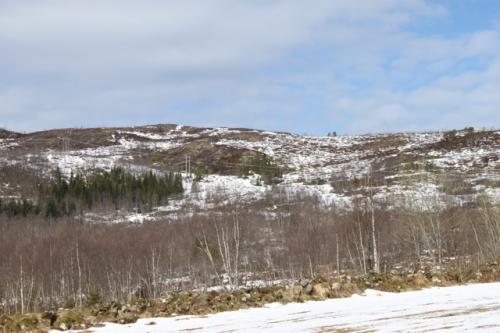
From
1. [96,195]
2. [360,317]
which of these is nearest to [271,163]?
[96,195]

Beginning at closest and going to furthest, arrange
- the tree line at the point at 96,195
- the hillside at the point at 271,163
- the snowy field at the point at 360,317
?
the snowy field at the point at 360,317 < the hillside at the point at 271,163 < the tree line at the point at 96,195

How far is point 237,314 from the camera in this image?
623 inches

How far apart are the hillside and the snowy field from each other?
161 feet

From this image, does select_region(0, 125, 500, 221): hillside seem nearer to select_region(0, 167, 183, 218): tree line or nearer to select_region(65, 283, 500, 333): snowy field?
select_region(0, 167, 183, 218): tree line

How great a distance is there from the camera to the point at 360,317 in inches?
562

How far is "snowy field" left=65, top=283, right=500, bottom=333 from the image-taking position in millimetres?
12547

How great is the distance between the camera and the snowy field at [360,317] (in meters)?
12.5

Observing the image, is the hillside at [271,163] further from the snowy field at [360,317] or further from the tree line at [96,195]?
the snowy field at [360,317]

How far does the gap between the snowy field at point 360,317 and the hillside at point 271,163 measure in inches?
1934

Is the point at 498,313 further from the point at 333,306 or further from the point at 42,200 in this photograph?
the point at 42,200

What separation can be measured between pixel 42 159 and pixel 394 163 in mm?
91166

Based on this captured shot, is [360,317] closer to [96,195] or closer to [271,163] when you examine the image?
[96,195]

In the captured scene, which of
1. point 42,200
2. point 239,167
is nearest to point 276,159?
point 239,167

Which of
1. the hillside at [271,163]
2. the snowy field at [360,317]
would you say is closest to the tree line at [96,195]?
the hillside at [271,163]
